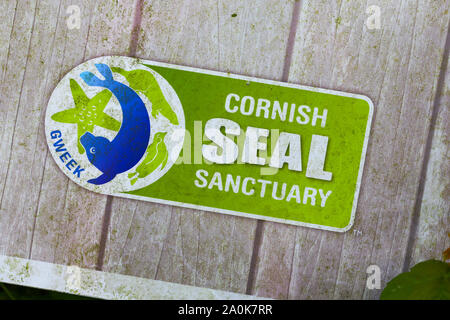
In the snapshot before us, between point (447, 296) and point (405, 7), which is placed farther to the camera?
point (405, 7)

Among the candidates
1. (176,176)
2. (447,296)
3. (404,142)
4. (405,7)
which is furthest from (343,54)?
(447,296)

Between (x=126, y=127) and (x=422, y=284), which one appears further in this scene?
(x=126, y=127)

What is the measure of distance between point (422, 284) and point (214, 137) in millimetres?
809

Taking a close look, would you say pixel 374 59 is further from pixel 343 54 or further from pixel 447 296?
pixel 447 296

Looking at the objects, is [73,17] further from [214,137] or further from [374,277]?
[374,277]

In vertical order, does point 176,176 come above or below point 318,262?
above

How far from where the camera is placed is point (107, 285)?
1.47 meters

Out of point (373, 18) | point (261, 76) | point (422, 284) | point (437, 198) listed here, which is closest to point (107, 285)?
point (261, 76)

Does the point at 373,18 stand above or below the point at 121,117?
above

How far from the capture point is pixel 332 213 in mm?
1440

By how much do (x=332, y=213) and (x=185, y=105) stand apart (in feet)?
2.03

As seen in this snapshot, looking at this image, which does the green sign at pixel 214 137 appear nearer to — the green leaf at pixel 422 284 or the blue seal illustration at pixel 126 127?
the blue seal illustration at pixel 126 127

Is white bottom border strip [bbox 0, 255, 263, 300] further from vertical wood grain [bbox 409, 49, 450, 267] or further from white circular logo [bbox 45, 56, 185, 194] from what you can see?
vertical wood grain [bbox 409, 49, 450, 267]
